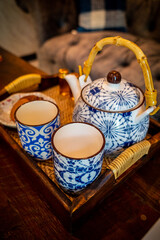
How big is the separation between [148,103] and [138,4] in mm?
1042

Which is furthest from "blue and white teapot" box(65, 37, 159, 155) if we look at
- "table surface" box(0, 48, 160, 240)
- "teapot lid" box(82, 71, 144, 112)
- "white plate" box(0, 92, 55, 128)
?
"white plate" box(0, 92, 55, 128)

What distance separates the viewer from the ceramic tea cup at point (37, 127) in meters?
0.41

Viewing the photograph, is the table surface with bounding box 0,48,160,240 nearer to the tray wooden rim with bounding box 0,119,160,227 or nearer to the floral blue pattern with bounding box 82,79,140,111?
the tray wooden rim with bounding box 0,119,160,227

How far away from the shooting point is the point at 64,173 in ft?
1.18

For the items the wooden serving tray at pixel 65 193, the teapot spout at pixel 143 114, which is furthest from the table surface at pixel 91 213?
the teapot spout at pixel 143 114

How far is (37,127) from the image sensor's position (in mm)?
406

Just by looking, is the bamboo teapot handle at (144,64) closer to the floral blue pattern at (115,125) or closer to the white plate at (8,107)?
the floral blue pattern at (115,125)

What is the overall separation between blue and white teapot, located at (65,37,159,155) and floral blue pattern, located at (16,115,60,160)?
76 millimetres

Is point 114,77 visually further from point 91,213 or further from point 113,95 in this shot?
point 91,213

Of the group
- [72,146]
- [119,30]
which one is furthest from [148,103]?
[119,30]

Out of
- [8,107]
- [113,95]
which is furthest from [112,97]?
[8,107]

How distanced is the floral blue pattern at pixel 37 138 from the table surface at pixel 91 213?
0.21 feet

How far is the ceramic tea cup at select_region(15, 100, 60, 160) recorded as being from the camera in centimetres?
41

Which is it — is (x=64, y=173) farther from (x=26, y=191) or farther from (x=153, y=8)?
(x=153, y=8)
